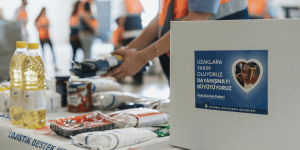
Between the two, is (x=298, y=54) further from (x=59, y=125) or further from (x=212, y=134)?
(x=59, y=125)

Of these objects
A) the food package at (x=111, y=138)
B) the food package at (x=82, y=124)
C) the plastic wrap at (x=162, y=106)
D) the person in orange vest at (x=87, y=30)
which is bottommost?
the food package at (x=111, y=138)

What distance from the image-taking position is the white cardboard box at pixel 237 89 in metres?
0.60

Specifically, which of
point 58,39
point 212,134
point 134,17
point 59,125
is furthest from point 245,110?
point 58,39

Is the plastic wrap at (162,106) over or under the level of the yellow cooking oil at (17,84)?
under

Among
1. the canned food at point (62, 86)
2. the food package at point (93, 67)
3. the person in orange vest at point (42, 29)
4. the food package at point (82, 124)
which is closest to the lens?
the food package at point (82, 124)

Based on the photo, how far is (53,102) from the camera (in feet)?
4.40

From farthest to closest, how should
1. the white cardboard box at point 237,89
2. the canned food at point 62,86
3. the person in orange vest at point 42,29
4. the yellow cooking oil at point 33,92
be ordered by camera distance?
the person in orange vest at point 42,29 → the canned food at point 62,86 → the yellow cooking oil at point 33,92 → the white cardboard box at point 237,89

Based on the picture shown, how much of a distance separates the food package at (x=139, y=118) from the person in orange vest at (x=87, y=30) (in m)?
4.80

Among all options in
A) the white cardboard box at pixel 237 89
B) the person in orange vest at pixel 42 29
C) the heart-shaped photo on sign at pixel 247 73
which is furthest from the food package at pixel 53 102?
the person in orange vest at pixel 42 29

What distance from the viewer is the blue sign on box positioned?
0.63 metres

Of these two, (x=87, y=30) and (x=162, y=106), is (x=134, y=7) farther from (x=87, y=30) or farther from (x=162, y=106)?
(x=162, y=106)

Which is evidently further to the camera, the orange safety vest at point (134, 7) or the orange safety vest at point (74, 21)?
the orange safety vest at point (74, 21)

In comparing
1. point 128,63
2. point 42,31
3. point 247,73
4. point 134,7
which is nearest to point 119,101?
point 128,63

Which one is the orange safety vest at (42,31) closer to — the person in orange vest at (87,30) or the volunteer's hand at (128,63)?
the person in orange vest at (87,30)
